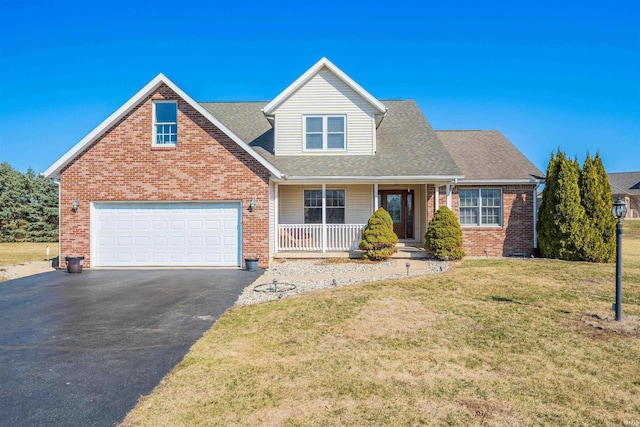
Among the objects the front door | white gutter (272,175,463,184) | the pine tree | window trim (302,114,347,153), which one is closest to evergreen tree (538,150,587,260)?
the pine tree

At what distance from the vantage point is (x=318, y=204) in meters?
16.7

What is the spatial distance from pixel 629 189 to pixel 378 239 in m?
55.7

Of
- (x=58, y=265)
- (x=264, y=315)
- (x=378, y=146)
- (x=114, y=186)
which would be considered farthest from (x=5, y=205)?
(x=264, y=315)

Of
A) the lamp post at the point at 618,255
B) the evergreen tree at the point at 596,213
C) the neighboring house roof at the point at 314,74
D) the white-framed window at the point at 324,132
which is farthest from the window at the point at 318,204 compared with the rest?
the lamp post at the point at 618,255

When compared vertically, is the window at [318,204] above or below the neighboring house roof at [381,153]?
below

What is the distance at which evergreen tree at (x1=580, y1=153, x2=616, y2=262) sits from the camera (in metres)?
14.5

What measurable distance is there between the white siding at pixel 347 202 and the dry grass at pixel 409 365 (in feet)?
26.9

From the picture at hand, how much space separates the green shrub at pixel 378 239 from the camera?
550 inches

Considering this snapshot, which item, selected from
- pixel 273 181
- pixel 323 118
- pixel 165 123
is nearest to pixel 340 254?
pixel 273 181

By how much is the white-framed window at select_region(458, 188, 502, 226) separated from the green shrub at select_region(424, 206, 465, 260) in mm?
2322

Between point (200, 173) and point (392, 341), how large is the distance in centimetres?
987

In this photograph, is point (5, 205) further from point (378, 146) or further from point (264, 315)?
point (264, 315)

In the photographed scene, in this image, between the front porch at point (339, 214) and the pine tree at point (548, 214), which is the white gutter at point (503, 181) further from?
the front porch at point (339, 214)

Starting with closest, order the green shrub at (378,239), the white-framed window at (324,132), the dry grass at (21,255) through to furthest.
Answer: the green shrub at (378,239) < the white-framed window at (324,132) < the dry grass at (21,255)
